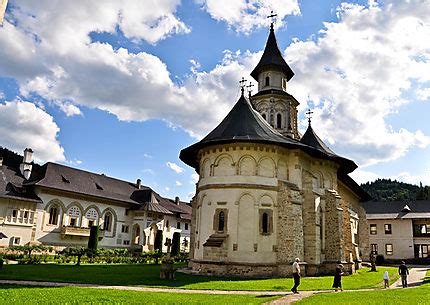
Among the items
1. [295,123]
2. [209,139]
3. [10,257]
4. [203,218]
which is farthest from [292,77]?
[10,257]

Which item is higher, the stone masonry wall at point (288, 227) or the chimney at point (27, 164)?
the chimney at point (27, 164)

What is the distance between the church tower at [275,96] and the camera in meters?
38.5

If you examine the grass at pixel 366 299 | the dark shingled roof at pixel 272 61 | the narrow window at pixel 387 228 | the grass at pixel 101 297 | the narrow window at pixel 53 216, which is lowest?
the grass at pixel 101 297

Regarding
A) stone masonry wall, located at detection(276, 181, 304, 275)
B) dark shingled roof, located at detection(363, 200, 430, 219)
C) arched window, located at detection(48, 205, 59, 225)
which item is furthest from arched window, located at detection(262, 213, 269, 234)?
dark shingled roof, located at detection(363, 200, 430, 219)

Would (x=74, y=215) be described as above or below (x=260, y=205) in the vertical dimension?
above

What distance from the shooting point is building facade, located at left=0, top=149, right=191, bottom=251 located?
130ft

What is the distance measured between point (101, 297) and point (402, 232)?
53.2 m

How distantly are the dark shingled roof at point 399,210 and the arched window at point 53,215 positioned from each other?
4405 centimetres

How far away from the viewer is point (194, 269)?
24.6 metres

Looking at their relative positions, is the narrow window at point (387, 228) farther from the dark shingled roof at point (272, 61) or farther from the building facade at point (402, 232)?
the dark shingled roof at point (272, 61)

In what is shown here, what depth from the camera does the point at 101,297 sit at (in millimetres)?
12508

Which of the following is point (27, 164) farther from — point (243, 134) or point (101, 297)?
point (101, 297)

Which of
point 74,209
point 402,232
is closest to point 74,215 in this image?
point 74,209

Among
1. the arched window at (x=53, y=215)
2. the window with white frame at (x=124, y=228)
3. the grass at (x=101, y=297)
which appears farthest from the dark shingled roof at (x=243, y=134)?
the window with white frame at (x=124, y=228)
